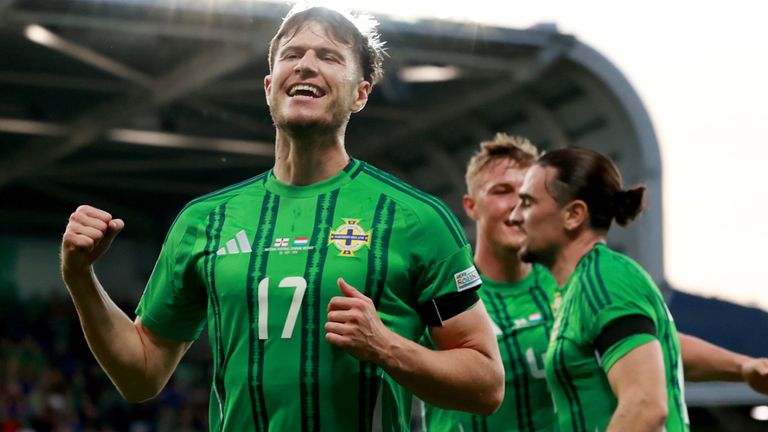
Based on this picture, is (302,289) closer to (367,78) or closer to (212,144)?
(367,78)

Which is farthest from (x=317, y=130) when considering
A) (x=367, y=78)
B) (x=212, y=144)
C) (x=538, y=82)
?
(x=212, y=144)

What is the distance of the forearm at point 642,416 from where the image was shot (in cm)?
422

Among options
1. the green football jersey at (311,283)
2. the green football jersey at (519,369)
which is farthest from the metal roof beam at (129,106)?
the green football jersey at (311,283)

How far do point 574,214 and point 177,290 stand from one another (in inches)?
72.5

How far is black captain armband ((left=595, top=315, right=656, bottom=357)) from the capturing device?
437 centimetres

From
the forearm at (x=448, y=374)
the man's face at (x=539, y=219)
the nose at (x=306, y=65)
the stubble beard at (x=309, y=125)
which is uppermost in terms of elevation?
the nose at (x=306, y=65)

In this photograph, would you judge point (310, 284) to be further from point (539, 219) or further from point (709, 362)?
point (709, 362)

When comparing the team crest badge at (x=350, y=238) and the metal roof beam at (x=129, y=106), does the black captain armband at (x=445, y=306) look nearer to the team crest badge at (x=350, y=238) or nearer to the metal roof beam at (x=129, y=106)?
the team crest badge at (x=350, y=238)

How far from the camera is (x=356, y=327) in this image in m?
3.18

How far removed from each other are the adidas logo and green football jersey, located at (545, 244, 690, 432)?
55.7 inches

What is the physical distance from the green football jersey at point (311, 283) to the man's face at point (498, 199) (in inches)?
93.5

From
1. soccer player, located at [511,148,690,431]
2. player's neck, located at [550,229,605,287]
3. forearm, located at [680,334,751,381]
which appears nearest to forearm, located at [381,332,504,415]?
soccer player, located at [511,148,690,431]

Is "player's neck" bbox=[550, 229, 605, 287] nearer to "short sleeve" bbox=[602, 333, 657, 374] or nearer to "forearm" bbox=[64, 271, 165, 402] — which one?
"short sleeve" bbox=[602, 333, 657, 374]

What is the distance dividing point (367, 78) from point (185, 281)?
0.81 metres
